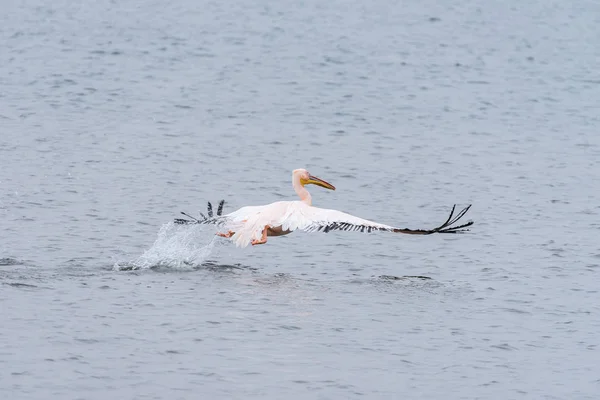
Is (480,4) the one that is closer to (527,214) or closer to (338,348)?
(527,214)

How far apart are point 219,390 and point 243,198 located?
22.0 ft

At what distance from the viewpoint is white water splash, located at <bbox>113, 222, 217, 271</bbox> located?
470 inches

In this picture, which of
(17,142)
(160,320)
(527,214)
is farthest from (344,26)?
(160,320)

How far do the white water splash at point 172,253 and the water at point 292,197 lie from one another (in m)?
0.04

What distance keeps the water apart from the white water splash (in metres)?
0.04

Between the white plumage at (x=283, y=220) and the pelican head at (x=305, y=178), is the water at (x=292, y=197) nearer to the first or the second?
the white plumage at (x=283, y=220)

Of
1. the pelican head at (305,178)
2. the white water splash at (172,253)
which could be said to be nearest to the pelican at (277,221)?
the white water splash at (172,253)

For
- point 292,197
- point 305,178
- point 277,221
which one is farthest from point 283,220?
point 292,197

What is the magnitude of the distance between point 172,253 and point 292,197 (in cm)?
351

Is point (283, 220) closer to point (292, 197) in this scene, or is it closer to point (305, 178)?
point (305, 178)

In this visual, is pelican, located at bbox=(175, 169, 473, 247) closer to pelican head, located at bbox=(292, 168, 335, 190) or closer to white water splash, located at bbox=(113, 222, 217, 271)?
white water splash, located at bbox=(113, 222, 217, 271)

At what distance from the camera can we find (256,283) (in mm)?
11562

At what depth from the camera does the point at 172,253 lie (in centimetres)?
1220

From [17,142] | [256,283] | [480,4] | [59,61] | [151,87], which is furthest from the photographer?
[480,4]
